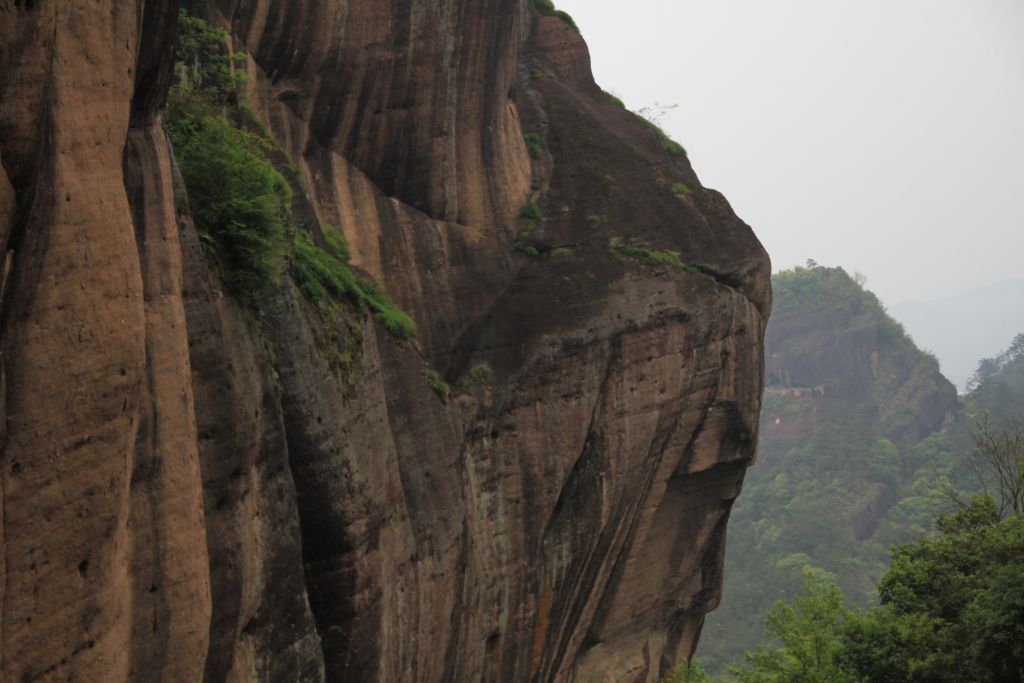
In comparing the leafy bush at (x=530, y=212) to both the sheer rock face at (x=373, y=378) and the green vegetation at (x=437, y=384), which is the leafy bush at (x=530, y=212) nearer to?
the sheer rock face at (x=373, y=378)

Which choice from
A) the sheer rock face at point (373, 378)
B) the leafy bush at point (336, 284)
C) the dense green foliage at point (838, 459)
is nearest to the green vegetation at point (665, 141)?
the sheer rock face at point (373, 378)

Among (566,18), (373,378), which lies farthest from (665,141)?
(373,378)

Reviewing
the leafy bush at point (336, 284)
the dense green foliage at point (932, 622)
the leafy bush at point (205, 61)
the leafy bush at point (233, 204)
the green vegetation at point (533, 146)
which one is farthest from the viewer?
the green vegetation at point (533, 146)

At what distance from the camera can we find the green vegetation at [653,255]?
2095 cm

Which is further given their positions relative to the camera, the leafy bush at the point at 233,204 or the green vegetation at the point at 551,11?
the green vegetation at the point at 551,11

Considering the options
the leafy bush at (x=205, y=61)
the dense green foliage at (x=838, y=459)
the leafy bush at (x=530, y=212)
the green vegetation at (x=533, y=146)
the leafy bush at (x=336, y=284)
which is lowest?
→ the dense green foliage at (x=838, y=459)

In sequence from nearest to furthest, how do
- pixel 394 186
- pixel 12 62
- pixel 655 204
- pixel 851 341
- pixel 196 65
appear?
pixel 12 62, pixel 196 65, pixel 394 186, pixel 655 204, pixel 851 341

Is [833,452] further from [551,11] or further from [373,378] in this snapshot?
[373,378]

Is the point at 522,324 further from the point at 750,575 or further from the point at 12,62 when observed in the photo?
the point at 750,575

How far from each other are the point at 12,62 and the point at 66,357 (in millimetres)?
2310

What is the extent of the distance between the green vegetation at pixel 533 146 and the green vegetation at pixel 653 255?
3.08 m

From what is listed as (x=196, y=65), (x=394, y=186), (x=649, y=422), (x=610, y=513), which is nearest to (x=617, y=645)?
(x=610, y=513)

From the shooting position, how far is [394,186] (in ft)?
62.8

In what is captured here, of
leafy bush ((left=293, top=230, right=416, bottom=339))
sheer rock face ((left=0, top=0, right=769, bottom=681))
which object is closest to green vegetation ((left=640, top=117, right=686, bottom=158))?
sheer rock face ((left=0, top=0, right=769, bottom=681))
